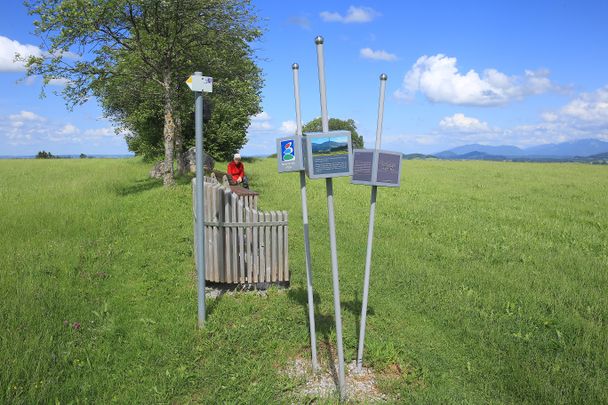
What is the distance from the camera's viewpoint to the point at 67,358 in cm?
496

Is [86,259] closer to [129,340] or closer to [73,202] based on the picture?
[129,340]

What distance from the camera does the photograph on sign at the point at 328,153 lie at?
4.04 m

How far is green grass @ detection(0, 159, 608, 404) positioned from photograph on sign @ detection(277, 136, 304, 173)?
2361mm

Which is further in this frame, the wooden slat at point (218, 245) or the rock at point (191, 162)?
the rock at point (191, 162)

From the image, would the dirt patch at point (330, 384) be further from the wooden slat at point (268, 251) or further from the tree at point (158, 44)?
the tree at point (158, 44)

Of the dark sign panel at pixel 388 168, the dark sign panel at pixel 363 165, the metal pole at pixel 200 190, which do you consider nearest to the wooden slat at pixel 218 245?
the metal pole at pixel 200 190

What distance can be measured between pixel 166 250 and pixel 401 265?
203 inches

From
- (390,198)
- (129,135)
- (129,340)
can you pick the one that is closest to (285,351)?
(129,340)

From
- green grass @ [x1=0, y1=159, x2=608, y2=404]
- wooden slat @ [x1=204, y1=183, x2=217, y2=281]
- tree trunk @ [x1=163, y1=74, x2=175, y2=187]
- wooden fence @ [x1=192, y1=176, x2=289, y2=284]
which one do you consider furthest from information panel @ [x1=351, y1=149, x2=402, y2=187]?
tree trunk @ [x1=163, y1=74, x2=175, y2=187]

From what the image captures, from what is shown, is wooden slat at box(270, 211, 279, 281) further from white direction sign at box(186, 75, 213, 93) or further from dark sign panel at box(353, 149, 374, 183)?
dark sign panel at box(353, 149, 374, 183)

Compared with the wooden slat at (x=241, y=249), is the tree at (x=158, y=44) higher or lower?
higher

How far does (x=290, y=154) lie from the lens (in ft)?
14.4

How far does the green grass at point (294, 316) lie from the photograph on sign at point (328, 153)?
2.39m

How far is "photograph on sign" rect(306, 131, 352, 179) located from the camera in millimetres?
4039
